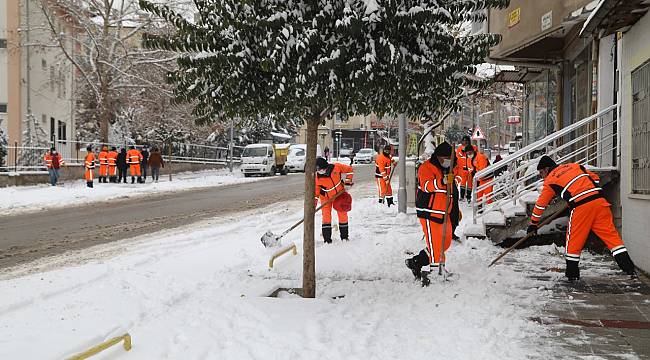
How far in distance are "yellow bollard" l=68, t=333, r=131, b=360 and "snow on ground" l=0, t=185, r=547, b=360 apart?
0.25 feet

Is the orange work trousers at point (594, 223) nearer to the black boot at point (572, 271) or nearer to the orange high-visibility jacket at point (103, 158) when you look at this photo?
the black boot at point (572, 271)

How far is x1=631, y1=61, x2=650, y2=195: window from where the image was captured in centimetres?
816

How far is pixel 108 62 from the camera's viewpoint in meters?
30.0

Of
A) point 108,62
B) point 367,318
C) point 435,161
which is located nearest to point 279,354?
point 367,318

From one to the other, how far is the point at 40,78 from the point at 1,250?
24.8m

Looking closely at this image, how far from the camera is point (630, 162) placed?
346 inches

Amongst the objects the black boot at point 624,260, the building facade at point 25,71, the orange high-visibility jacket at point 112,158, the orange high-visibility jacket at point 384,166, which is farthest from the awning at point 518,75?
the building facade at point 25,71

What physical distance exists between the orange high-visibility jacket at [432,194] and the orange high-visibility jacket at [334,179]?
2.53 meters

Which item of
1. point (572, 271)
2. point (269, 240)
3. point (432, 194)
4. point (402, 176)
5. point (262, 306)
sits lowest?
point (262, 306)

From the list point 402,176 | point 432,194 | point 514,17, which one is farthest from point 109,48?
point 432,194

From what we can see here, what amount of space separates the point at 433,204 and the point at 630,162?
306cm

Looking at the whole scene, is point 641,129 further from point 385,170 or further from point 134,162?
point 134,162

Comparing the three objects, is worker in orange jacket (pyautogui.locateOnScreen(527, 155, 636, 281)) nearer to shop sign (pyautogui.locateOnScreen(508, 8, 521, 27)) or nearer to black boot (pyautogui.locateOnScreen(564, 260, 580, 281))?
black boot (pyautogui.locateOnScreen(564, 260, 580, 281))

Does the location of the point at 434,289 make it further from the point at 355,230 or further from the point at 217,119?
the point at 355,230
